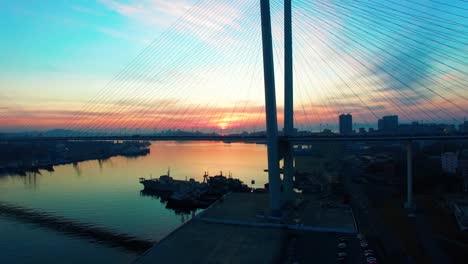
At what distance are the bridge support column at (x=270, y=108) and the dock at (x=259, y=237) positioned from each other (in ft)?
1.64

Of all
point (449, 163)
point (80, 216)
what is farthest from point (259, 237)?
point (449, 163)

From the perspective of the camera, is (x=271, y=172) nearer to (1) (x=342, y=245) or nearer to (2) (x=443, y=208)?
(1) (x=342, y=245)

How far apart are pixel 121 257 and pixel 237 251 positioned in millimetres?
2455

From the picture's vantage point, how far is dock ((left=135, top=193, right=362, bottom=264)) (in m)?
5.65

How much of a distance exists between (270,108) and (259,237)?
253cm

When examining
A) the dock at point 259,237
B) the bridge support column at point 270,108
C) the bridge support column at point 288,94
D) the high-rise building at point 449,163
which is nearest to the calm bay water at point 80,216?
the dock at point 259,237

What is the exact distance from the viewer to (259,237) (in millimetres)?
6559

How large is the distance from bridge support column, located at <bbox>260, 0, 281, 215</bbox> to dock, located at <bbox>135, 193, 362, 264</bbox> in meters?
0.50

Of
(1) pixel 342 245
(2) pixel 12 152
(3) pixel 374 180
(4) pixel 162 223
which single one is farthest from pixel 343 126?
(2) pixel 12 152

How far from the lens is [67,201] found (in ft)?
40.2

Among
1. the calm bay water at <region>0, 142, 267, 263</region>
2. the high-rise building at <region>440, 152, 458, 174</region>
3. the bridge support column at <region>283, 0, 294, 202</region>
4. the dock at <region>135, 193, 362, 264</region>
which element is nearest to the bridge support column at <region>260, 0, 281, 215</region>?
the dock at <region>135, 193, 362, 264</region>

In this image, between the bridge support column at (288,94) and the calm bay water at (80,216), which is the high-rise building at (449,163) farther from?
the bridge support column at (288,94)

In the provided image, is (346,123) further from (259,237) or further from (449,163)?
(259,237)

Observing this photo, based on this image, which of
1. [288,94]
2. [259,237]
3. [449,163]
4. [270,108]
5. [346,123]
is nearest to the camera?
[259,237]
